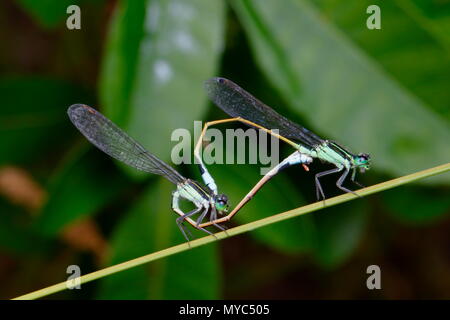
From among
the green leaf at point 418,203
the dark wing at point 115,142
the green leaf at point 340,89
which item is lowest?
the dark wing at point 115,142

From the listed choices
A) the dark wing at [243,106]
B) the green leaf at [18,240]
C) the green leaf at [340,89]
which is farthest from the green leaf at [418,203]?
the green leaf at [18,240]

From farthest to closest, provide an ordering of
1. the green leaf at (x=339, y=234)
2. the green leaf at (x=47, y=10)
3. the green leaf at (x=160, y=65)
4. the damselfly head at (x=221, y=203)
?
the green leaf at (x=339, y=234) < the green leaf at (x=47, y=10) < the green leaf at (x=160, y=65) < the damselfly head at (x=221, y=203)

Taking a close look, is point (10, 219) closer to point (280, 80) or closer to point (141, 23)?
point (141, 23)

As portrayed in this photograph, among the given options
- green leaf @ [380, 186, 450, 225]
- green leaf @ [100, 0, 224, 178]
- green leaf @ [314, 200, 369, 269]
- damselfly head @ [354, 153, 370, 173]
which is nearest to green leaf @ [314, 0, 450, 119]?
green leaf @ [100, 0, 224, 178]

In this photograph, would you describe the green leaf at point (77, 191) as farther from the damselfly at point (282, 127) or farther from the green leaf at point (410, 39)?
the green leaf at point (410, 39)

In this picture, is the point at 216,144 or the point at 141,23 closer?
the point at 141,23

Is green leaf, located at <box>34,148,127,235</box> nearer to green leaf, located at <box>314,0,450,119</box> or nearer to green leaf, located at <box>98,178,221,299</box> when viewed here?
green leaf, located at <box>98,178,221,299</box>

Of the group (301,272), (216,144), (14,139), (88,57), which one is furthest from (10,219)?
(301,272)
